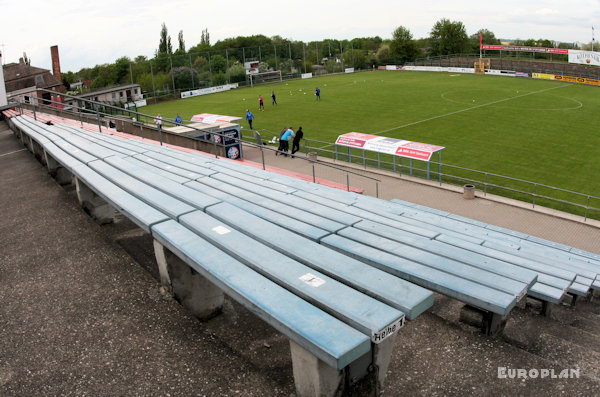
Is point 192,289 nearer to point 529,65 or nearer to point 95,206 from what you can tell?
point 95,206

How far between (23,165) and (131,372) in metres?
13.5

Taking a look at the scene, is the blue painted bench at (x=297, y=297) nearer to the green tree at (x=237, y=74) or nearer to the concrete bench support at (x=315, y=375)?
the concrete bench support at (x=315, y=375)

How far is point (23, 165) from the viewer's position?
53.3 feet

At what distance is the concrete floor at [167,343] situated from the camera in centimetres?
521

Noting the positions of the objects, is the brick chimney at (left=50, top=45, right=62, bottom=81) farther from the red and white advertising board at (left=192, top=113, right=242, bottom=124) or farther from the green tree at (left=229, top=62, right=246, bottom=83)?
the red and white advertising board at (left=192, top=113, right=242, bottom=124)

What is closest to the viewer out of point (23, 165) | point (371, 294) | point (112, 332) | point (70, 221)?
point (371, 294)

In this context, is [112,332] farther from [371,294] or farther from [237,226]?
[371,294]

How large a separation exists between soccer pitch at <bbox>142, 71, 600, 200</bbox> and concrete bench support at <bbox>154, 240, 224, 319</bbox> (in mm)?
18776

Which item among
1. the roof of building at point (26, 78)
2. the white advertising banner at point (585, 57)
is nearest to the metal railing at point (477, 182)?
the roof of building at point (26, 78)

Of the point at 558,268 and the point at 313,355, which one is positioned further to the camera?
the point at 558,268

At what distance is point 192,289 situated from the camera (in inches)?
259

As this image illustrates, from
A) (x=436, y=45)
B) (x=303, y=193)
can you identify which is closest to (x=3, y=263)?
(x=303, y=193)

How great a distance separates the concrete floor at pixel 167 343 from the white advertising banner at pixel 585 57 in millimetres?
64414

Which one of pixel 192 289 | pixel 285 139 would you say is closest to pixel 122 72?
pixel 285 139
